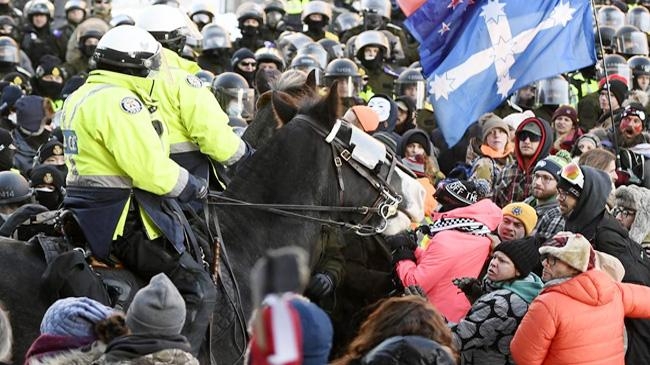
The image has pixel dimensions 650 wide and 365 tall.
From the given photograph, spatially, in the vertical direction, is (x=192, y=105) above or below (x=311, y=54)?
above

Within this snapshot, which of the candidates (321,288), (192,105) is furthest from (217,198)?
(321,288)

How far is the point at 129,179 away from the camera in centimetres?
711

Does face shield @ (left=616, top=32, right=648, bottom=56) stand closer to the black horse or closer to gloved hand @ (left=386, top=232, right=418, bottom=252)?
gloved hand @ (left=386, top=232, right=418, bottom=252)

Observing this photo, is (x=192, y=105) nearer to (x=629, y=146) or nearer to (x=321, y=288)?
(x=321, y=288)

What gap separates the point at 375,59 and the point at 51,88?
451cm

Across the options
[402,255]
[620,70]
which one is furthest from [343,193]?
[620,70]

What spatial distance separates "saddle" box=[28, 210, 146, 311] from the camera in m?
6.71

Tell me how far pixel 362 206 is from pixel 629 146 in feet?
16.9

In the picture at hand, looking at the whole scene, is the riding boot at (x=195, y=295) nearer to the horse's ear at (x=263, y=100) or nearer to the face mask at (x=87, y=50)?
the horse's ear at (x=263, y=100)

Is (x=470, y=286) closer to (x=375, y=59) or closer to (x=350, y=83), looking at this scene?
(x=350, y=83)

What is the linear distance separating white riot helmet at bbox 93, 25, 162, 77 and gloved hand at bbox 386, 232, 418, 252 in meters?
2.79

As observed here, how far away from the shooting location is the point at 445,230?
9.09 metres

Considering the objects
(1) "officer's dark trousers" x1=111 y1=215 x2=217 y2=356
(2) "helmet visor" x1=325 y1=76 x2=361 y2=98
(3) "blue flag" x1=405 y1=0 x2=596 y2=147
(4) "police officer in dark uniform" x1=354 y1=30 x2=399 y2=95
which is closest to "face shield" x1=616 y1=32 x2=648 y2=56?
(4) "police officer in dark uniform" x1=354 y1=30 x2=399 y2=95

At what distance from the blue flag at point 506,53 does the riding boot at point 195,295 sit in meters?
4.40
